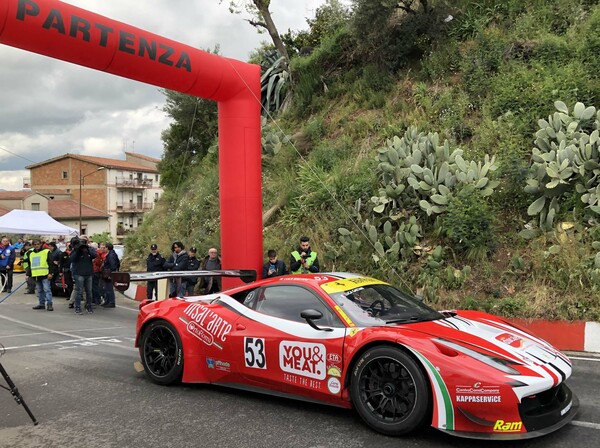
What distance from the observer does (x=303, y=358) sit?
454 cm

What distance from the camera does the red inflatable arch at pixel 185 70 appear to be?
762 centimetres

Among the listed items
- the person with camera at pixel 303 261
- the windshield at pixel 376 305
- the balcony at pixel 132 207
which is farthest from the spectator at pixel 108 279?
the balcony at pixel 132 207

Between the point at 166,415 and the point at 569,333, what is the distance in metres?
5.50

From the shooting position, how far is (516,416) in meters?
3.59

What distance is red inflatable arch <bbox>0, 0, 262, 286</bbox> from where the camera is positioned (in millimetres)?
7621

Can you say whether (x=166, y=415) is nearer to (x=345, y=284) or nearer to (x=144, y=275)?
(x=345, y=284)

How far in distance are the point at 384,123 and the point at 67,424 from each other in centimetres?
1128

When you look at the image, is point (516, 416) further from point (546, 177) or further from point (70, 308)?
point (70, 308)

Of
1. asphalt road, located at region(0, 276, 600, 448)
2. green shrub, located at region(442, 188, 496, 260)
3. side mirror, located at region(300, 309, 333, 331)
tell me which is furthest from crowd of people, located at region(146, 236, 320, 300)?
side mirror, located at region(300, 309, 333, 331)

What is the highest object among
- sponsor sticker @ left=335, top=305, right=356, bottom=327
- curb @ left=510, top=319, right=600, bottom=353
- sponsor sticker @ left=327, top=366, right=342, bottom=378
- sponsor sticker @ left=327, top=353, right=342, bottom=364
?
sponsor sticker @ left=335, top=305, right=356, bottom=327

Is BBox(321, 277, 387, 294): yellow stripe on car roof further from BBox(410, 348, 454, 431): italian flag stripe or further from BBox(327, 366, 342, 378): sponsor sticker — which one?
BBox(410, 348, 454, 431): italian flag stripe

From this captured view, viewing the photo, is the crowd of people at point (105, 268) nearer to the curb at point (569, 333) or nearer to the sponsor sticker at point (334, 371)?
the curb at point (569, 333)

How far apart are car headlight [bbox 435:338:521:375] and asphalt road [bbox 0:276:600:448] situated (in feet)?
1.87

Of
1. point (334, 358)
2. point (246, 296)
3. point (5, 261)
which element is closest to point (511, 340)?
point (334, 358)
